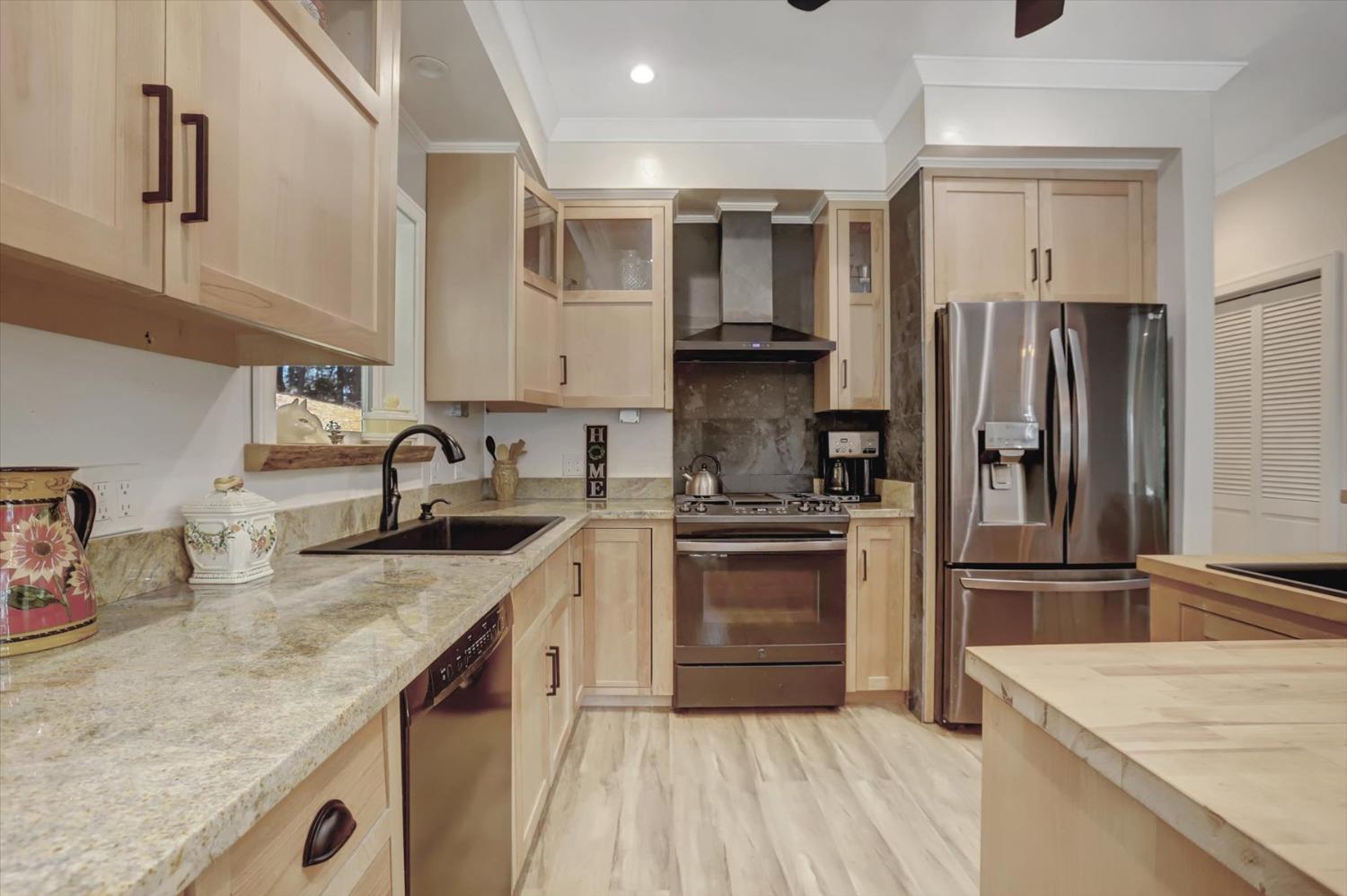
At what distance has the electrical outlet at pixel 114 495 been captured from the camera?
100cm

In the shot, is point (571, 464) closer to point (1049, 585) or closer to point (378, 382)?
point (378, 382)

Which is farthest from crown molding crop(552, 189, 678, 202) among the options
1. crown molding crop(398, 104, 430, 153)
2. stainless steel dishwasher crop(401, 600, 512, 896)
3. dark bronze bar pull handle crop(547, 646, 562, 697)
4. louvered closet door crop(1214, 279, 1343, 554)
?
louvered closet door crop(1214, 279, 1343, 554)

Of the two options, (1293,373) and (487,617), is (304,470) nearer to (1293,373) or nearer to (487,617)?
(487,617)

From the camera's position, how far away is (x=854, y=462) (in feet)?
10.3

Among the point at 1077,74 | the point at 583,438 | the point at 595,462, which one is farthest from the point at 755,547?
the point at 1077,74

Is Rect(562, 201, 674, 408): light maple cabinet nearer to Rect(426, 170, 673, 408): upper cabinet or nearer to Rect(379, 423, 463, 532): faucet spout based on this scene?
Rect(426, 170, 673, 408): upper cabinet

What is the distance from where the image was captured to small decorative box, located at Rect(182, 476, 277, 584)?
1133 mm

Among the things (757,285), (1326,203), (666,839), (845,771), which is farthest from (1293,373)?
(666,839)

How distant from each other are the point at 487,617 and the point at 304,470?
775 mm

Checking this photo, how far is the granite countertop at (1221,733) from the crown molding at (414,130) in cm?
Result: 243

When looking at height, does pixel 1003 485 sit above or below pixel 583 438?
below

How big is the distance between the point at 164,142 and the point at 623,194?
2.33m

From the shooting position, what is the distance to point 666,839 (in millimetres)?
1774

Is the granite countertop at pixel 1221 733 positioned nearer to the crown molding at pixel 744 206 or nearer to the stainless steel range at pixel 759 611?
the stainless steel range at pixel 759 611
